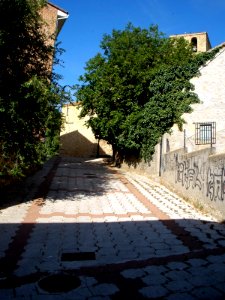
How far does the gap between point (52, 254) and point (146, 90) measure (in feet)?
55.6

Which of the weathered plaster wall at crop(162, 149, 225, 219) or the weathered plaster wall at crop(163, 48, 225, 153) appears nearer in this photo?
the weathered plaster wall at crop(162, 149, 225, 219)

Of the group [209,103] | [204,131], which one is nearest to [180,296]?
[204,131]

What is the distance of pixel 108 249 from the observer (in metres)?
7.04

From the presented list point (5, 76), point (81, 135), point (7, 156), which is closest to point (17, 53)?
point (5, 76)

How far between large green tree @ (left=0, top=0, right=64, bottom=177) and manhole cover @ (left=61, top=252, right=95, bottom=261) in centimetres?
453

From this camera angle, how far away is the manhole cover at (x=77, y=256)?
6461mm

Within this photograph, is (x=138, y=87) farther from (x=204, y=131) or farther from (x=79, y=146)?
(x=79, y=146)

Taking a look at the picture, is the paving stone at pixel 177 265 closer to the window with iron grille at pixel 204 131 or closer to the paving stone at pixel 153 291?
the paving stone at pixel 153 291

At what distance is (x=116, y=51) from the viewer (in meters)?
23.2

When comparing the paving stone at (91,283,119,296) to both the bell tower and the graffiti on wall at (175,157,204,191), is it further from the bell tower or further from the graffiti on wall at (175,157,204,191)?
the bell tower

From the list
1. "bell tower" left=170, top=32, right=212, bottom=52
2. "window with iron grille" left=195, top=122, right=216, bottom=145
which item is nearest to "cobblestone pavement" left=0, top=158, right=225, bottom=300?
"window with iron grille" left=195, top=122, right=216, bottom=145

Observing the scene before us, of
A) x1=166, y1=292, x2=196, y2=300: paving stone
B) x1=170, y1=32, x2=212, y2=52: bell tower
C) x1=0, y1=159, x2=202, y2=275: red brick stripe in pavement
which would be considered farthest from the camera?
x1=170, y1=32, x2=212, y2=52: bell tower

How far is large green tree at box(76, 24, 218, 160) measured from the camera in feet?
63.9

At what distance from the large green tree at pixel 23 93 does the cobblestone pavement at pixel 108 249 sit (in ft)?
6.23
